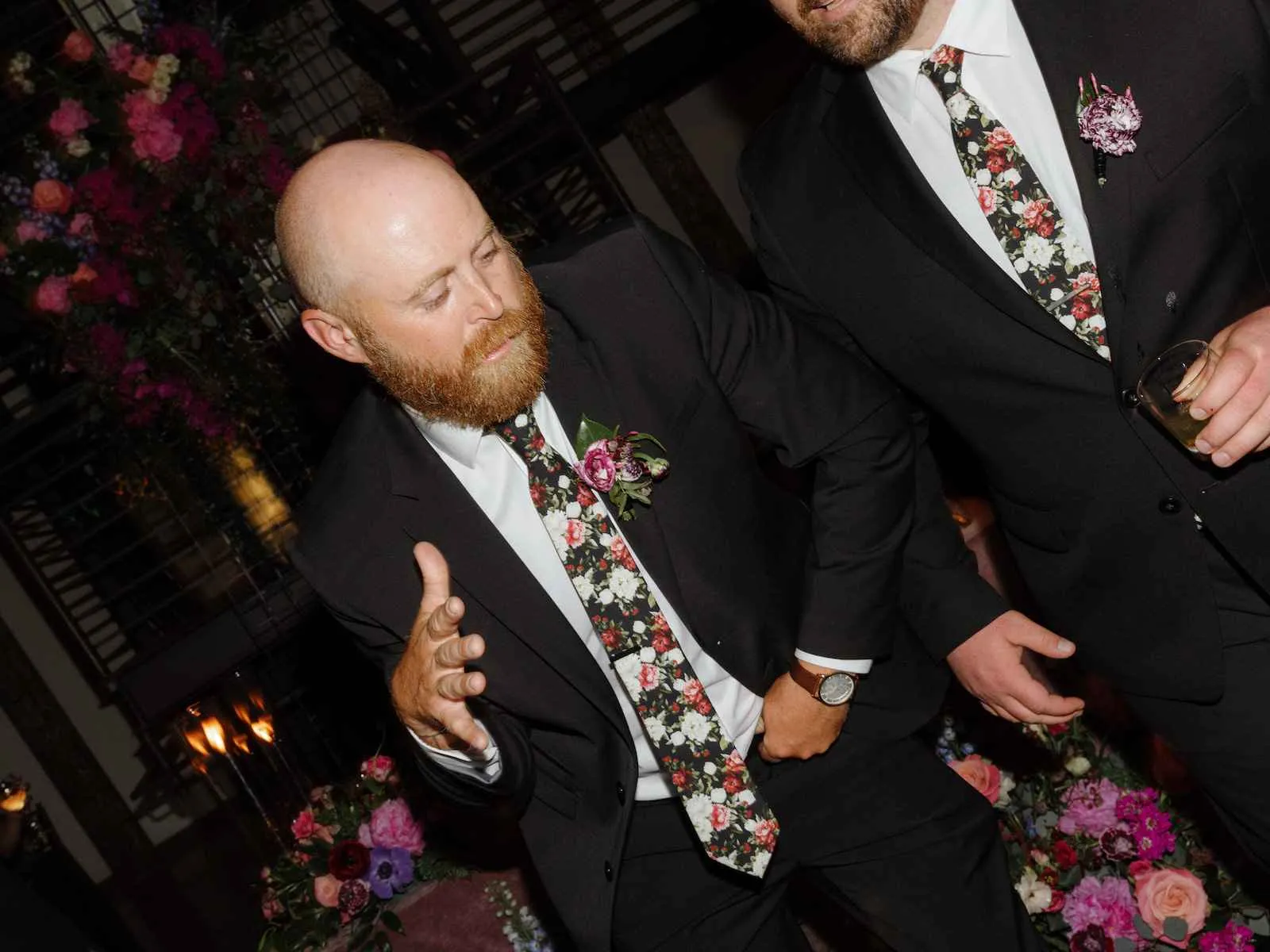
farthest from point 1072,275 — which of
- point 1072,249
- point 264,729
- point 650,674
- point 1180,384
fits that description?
point 264,729

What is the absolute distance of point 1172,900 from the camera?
287 cm

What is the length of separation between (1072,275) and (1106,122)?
249 millimetres

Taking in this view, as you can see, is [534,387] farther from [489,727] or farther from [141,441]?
[141,441]

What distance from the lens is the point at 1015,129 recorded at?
6.83ft

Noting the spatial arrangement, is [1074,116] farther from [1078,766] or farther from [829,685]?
[1078,766]

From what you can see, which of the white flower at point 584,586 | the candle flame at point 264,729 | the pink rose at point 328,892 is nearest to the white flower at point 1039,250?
the white flower at point 584,586

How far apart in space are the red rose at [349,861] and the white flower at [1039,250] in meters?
2.48

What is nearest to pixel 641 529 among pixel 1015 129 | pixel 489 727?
pixel 489 727

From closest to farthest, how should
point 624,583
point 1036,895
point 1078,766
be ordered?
point 624,583 < point 1036,895 < point 1078,766

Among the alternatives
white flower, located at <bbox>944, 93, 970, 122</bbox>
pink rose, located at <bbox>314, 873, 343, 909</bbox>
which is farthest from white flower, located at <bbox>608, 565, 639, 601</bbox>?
pink rose, located at <bbox>314, 873, 343, 909</bbox>

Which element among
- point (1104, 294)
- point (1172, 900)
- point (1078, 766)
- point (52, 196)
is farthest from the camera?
point (52, 196)

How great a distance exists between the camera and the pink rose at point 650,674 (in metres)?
2.21

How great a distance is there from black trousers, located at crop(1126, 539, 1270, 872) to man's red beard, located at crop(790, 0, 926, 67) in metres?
1.03

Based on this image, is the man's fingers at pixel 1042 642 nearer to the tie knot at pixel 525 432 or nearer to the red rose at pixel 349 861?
the tie knot at pixel 525 432
